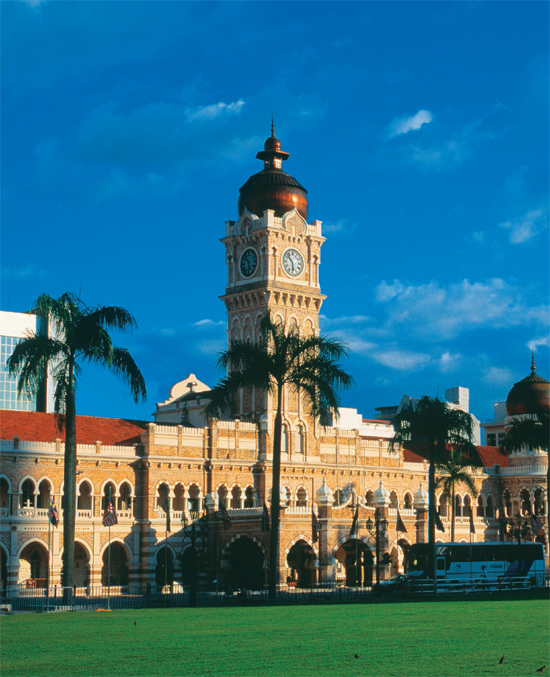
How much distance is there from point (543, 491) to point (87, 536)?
41.3 m

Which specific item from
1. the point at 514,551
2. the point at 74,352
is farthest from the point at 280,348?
the point at 514,551

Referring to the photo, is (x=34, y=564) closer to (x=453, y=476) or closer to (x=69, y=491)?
(x=69, y=491)

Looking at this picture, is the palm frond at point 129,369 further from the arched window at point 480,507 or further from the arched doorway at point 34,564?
the arched window at point 480,507

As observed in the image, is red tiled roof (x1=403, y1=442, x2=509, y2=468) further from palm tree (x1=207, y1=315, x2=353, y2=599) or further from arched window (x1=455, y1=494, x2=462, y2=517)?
palm tree (x1=207, y1=315, x2=353, y2=599)

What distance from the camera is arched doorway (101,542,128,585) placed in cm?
6512

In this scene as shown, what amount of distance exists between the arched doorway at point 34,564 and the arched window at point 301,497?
18.7 meters

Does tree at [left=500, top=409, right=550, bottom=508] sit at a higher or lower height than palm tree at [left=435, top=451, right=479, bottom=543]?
higher

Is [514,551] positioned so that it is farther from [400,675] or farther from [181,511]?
[400,675]

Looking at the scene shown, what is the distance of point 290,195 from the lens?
7925cm

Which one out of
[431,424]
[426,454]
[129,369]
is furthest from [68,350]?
[426,454]

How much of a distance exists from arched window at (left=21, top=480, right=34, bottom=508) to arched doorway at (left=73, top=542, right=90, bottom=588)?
3.63m

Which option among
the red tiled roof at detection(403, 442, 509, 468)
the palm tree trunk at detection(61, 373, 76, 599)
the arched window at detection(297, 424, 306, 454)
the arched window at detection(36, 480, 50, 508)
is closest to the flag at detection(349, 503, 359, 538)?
the arched window at detection(297, 424, 306, 454)

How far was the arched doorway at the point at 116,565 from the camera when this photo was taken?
65.1 m

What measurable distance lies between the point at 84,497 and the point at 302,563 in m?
13.6
